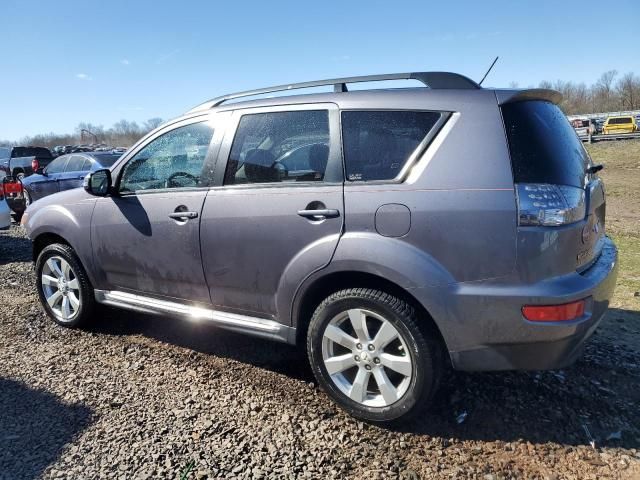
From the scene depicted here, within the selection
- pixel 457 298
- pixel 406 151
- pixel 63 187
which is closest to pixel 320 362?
pixel 457 298

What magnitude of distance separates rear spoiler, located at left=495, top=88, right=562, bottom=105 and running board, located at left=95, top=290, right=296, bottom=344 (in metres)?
1.78

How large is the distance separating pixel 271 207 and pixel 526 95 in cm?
156

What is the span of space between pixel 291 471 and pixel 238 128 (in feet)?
6.99

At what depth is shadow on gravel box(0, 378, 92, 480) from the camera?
2.54m

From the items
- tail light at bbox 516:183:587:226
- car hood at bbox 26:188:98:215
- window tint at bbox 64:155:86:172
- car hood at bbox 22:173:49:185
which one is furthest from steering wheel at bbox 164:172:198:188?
car hood at bbox 22:173:49:185

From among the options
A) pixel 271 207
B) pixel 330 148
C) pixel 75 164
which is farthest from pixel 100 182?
pixel 75 164

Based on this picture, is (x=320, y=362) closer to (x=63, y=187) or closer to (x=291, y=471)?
(x=291, y=471)

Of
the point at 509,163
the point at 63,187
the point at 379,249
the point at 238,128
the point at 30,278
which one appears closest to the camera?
the point at 509,163

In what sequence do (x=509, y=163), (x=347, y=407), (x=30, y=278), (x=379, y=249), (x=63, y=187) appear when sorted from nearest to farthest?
(x=509, y=163)
(x=379, y=249)
(x=347, y=407)
(x=30, y=278)
(x=63, y=187)

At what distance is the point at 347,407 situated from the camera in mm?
2850

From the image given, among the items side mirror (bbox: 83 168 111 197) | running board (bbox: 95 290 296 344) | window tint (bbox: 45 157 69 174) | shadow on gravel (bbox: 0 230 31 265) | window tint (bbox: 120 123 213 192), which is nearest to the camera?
running board (bbox: 95 290 296 344)

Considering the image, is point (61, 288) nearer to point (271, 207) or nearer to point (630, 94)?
point (271, 207)

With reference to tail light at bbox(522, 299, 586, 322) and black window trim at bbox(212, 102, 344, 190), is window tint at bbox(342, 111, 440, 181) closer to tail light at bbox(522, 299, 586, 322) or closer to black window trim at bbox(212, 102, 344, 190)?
black window trim at bbox(212, 102, 344, 190)

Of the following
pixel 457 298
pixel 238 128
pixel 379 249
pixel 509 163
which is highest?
pixel 238 128
